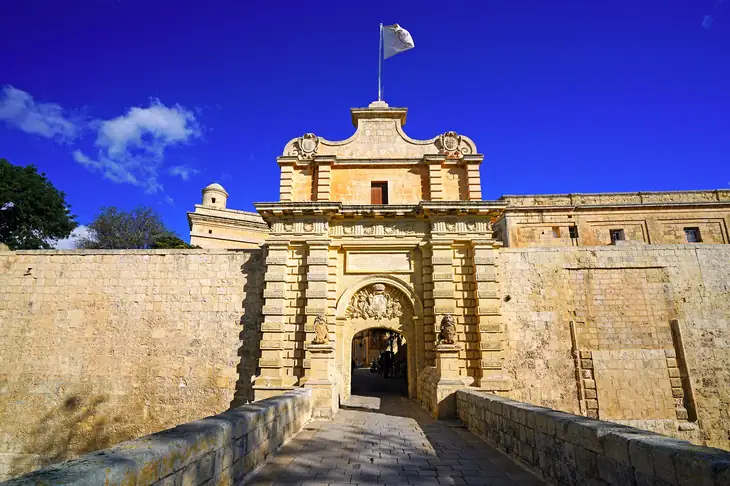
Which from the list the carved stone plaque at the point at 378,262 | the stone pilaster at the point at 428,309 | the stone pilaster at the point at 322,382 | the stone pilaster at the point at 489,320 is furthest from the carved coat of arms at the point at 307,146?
the stone pilaster at the point at 322,382

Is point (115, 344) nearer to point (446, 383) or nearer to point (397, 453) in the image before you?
point (446, 383)

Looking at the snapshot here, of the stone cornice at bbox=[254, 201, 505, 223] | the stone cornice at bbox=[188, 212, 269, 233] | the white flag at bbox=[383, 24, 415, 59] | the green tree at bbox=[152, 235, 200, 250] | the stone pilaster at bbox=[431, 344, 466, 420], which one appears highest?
the white flag at bbox=[383, 24, 415, 59]

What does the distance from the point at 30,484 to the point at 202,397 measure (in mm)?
11289

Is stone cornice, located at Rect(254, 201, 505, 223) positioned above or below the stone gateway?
above

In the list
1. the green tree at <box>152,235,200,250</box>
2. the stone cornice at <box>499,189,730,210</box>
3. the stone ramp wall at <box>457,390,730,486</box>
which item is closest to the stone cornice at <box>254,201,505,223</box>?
the stone ramp wall at <box>457,390,730,486</box>

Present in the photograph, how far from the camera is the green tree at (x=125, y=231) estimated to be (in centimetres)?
2721

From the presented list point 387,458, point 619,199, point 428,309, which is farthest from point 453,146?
point 619,199

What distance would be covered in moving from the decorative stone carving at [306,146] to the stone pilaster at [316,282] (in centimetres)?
317

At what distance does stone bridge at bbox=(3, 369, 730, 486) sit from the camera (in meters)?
2.54

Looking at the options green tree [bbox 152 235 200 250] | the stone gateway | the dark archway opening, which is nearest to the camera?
the stone gateway

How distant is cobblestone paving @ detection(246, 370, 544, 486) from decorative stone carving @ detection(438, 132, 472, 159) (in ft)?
27.7

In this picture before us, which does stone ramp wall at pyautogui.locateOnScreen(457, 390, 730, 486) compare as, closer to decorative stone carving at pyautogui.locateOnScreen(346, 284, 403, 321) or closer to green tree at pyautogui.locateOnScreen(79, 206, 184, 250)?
decorative stone carving at pyautogui.locateOnScreen(346, 284, 403, 321)

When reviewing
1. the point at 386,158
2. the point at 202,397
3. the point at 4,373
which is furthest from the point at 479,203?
the point at 4,373

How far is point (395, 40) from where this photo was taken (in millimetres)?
14523
